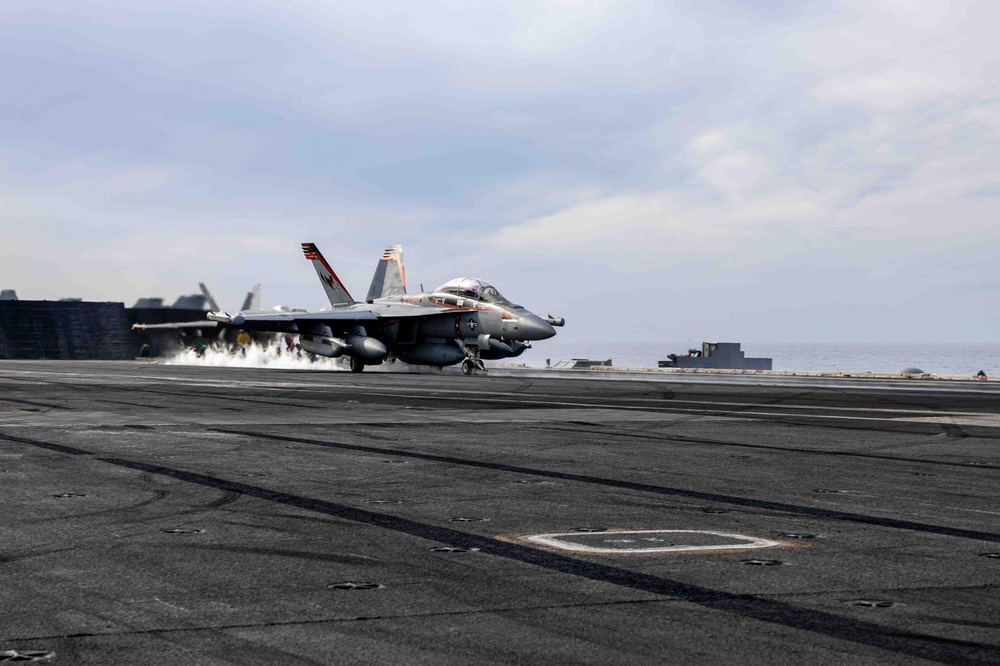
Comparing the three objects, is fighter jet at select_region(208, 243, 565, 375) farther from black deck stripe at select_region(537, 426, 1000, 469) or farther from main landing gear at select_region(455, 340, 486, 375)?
black deck stripe at select_region(537, 426, 1000, 469)

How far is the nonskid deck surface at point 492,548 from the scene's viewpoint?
13.7 ft

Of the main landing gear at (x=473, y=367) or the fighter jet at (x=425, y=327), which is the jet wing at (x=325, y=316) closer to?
the fighter jet at (x=425, y=327)

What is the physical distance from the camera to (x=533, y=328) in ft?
136

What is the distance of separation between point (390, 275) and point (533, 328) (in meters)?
20.2

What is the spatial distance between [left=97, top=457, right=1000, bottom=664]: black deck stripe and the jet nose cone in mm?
33705

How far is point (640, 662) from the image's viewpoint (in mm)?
3877

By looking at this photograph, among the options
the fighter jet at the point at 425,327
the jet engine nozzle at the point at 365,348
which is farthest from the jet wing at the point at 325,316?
the jet engine nozzle at the point at 365,348

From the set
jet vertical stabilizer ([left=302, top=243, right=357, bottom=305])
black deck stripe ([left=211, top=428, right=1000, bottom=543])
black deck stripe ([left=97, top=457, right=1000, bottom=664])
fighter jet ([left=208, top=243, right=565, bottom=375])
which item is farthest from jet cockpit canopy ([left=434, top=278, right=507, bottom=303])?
black deck stripe ([left=97, top=457, right=1000, bottom=664])

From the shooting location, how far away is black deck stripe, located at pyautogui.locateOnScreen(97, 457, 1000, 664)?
159 inches

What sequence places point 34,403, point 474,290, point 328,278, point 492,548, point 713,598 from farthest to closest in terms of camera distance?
point 328,278, point 474,290, point 34,403, point 492,548, point 713,598

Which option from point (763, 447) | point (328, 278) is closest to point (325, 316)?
point (328, 278)

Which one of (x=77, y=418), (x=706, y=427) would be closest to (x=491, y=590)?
(x=706, y=427)

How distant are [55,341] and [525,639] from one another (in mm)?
107511

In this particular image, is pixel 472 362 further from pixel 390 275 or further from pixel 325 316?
pixel 390 275
